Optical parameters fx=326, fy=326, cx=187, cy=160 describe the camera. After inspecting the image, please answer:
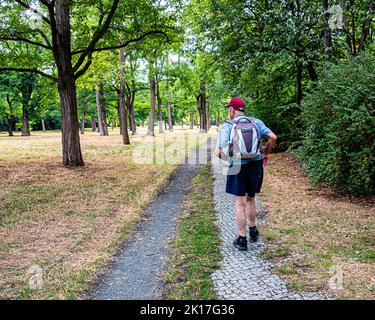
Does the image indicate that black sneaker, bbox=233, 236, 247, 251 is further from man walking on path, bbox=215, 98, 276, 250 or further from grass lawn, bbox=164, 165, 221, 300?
grass lawn, bbox=164, 165, 221, 300

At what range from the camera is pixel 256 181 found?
15.1ft

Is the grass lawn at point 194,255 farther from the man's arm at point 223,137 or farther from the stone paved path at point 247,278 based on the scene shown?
the man's arm at point 223,137

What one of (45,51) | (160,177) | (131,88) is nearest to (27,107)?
(131,88)

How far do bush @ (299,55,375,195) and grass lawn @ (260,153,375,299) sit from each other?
517 mm

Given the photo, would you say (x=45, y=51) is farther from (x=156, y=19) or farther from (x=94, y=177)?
(x=94, y=177)

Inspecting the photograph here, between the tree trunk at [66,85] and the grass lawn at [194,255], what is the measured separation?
617cm

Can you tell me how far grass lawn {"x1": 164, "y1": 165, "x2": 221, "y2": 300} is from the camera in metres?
3.64

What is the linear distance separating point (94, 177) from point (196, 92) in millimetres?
26471

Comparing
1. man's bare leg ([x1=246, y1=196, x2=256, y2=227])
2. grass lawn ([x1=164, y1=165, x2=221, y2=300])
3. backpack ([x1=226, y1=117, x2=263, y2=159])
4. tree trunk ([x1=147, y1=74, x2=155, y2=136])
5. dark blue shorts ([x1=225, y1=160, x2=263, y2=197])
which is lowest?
grass lawn ([x1=164, y1=165, x2=221, y2=300])

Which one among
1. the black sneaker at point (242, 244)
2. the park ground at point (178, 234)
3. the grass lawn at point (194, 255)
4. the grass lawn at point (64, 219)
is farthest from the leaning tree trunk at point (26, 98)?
the black sneaker at point (242, 244)

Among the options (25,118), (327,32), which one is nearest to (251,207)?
(327,32)

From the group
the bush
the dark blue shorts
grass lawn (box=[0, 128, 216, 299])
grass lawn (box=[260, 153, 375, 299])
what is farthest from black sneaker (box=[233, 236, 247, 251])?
the bush

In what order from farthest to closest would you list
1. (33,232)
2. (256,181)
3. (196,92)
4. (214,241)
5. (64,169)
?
(196,92)
(64,169)
(33,232)
(214,241)
(256,181)

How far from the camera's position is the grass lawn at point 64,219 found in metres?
4.12
